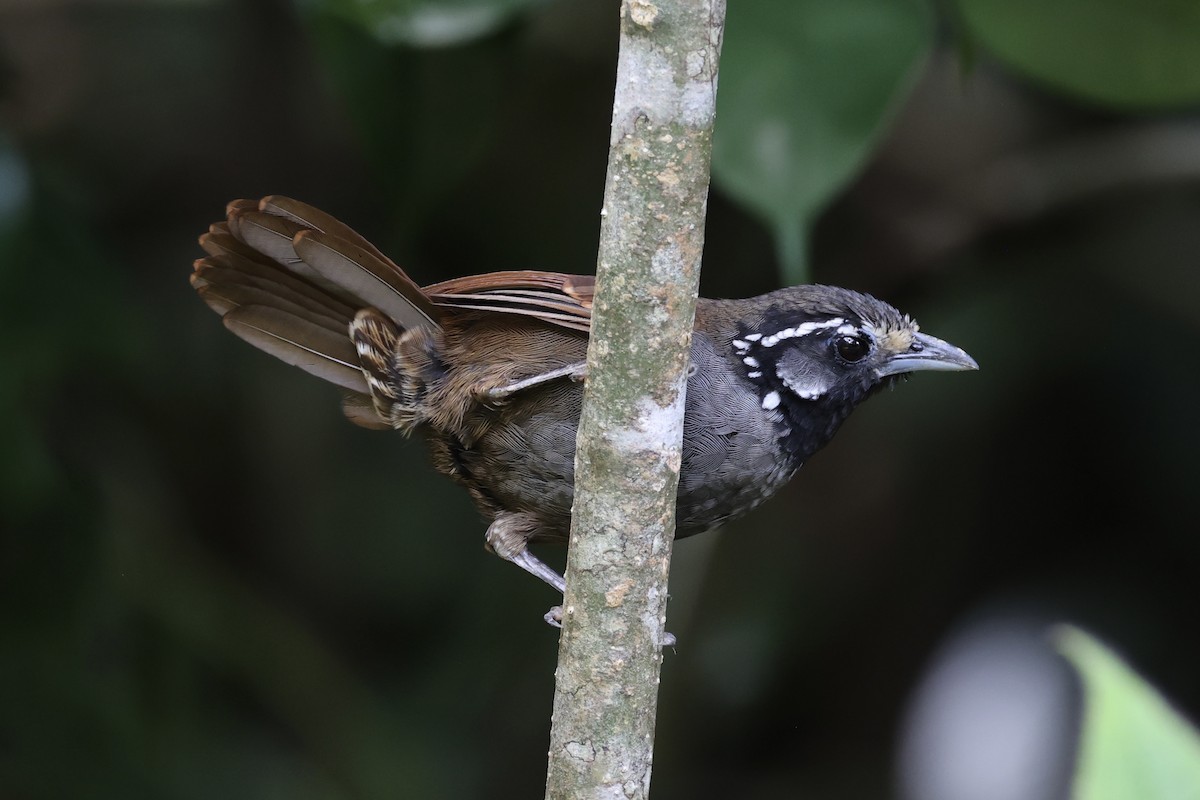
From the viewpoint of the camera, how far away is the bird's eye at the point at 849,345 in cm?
321

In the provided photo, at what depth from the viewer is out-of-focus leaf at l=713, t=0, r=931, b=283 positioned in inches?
137

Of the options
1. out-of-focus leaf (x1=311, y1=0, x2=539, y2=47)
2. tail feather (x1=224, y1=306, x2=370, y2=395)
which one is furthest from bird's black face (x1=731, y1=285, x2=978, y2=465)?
out-of-focus leaf (x1=311, y1=0, x2=539, y2=47)

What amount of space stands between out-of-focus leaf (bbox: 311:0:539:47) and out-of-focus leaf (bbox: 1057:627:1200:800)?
312 cm

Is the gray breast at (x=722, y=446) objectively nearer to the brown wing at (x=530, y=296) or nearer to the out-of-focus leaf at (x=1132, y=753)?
the brown wing at (x=530, y=296)

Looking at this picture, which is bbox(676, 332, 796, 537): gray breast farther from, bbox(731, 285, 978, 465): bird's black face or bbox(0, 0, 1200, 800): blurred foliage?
bbox(0, 0, 1200, 800): blurred foliage

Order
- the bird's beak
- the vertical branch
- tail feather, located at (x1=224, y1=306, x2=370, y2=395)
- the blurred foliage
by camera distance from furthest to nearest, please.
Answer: the blurred foliage → tail feather, located at (x1=224, y1=306, x2=370, y2=395) → the bird's beak → the vertical branch

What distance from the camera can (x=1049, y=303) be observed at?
5.09 metres

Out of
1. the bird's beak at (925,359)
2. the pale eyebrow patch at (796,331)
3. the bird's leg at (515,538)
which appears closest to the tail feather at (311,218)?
the bird's leg at (515,538)

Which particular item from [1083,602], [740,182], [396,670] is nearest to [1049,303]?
[1083,602]

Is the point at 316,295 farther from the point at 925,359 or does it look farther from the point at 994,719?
the point at 994,719

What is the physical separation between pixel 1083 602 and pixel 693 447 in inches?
111

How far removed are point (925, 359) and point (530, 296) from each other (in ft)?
3.42

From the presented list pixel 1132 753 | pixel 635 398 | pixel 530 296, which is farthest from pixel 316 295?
pixel 1132 753

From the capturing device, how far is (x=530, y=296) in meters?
3.06
